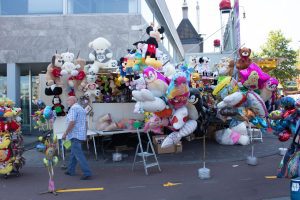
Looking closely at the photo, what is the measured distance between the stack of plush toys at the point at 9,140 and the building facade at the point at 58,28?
21.3ft

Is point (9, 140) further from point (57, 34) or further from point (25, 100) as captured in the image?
point (25, 100)

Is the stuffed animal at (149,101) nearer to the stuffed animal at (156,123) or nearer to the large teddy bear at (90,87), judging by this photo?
the stuffed animal at (156,123)

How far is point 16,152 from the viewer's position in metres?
8.01

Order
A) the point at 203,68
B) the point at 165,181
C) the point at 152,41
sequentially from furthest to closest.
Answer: the point at 203,68 < the point at 152,41 < the point at 165,181

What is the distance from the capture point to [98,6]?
14438 mm

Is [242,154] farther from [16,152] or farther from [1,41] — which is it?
[1,41]

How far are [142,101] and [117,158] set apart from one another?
95.4 inches

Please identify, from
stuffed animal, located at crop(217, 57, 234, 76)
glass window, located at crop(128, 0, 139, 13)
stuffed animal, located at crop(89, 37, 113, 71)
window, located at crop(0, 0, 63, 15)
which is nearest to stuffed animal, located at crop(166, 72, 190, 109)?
stuffed animal, located at crop(217, 57, 234, 76)

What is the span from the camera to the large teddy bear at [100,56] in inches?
380

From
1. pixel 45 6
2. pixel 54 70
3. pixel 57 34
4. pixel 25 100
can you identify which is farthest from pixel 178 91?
pixel 25 100

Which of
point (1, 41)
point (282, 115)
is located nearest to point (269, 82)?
point (282, 115)

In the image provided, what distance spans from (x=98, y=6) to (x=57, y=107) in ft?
19.0

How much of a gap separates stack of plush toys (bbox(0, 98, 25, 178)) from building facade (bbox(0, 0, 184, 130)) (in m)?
6.48

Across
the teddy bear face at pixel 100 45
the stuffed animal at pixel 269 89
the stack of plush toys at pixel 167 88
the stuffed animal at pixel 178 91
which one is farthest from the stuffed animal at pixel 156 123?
the teddy bear face at pixel 100 45
